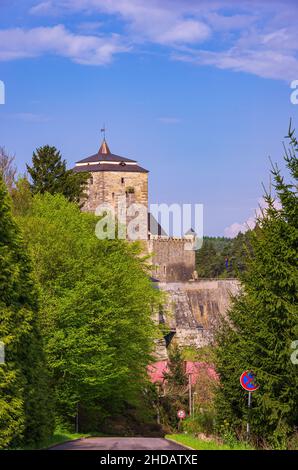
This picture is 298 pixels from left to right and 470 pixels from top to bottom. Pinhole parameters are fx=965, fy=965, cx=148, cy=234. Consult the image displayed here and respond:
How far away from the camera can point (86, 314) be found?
1662 inches

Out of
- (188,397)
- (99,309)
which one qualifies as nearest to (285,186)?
(99,309)

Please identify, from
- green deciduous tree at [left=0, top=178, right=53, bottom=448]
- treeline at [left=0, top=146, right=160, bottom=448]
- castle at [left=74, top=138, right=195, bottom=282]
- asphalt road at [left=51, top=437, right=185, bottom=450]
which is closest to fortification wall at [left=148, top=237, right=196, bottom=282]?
castle at [left=74, top=138, right=195, bottom=282]

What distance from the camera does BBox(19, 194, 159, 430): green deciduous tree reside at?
40.5 m

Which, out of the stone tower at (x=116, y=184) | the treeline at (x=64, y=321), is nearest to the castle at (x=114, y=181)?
the stone tower at (x=116, y=184)

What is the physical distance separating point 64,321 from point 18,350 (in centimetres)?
1523

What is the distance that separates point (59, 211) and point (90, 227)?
3.54 metres

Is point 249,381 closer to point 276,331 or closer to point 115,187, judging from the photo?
point 276,331

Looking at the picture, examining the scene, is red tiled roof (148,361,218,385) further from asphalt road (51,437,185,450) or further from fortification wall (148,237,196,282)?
fortification wall (148,237,196,282)

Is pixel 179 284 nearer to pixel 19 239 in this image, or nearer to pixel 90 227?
pixel 90 227

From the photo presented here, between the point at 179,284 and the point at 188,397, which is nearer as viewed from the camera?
the point at 188,397

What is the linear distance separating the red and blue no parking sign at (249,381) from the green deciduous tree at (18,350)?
5.58 m

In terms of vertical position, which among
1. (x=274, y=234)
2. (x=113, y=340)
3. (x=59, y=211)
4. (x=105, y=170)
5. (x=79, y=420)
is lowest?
(x=79, y=420)

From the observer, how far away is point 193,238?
119m

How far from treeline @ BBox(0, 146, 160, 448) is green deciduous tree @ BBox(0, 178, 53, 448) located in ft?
0.09
